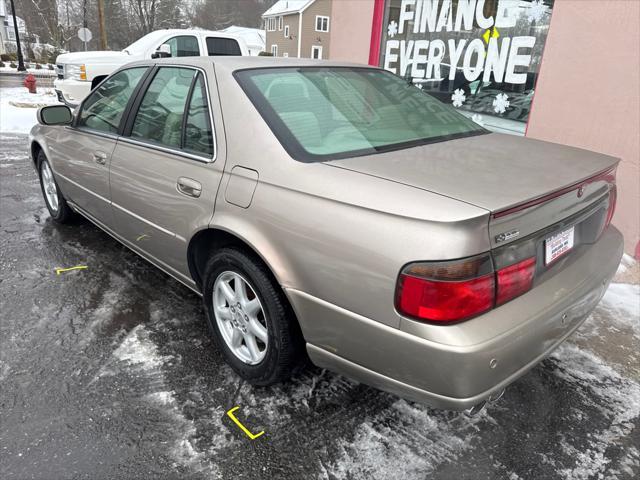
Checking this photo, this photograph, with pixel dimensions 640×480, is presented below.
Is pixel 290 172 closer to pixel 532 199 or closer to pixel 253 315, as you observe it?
pixel 253 315

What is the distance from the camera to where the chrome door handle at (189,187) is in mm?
2555

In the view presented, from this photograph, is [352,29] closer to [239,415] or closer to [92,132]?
[92,132]

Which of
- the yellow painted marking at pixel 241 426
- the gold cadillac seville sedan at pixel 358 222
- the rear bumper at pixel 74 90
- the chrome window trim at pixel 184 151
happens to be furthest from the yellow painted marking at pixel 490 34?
the rear bumper at pixel 74 90

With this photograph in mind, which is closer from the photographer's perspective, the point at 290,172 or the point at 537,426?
the point at 290,172

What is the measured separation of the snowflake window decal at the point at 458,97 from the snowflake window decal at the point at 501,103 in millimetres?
493

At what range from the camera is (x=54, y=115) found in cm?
398

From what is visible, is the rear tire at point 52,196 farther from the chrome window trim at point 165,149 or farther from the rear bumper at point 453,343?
the rear bumper at point 453,343

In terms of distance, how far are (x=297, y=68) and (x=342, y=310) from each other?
157 cm

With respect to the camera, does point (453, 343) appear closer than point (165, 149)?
Yes

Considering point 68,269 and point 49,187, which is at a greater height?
point 49,187

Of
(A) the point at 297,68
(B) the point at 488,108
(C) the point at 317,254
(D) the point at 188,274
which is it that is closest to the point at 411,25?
(B) the point at 488,108

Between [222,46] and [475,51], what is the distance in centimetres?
720

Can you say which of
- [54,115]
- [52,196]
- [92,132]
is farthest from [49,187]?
[92,132]

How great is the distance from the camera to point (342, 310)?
6.41 feet
